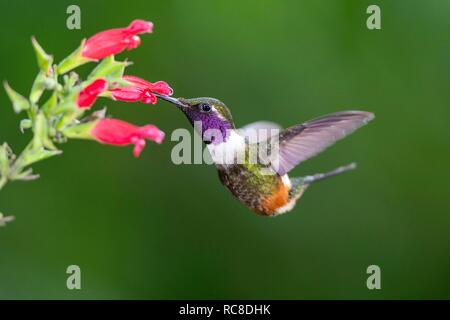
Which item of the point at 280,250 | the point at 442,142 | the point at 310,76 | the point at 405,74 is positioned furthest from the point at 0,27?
the point at 442,142

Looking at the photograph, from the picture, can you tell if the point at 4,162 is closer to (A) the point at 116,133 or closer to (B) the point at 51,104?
(B) the point at 51,104

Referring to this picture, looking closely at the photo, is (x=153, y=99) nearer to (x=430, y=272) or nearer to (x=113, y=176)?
(x=113, y=176)

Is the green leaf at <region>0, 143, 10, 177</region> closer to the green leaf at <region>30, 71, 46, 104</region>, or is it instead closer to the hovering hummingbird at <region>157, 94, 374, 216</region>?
the green leaf at <region>30, 71, 46, 104</region>

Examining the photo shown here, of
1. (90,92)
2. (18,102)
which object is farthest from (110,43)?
(18,102)

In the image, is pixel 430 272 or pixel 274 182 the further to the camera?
pixel 430 272

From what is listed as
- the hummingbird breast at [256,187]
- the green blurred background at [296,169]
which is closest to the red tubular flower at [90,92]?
the hummingbird breast at [256,187]

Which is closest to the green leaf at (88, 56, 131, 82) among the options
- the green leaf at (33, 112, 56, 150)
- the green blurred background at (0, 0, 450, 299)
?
the green leaf at (33, 112, 56, 150)

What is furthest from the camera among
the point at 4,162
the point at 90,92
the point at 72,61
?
the point at 72,61
